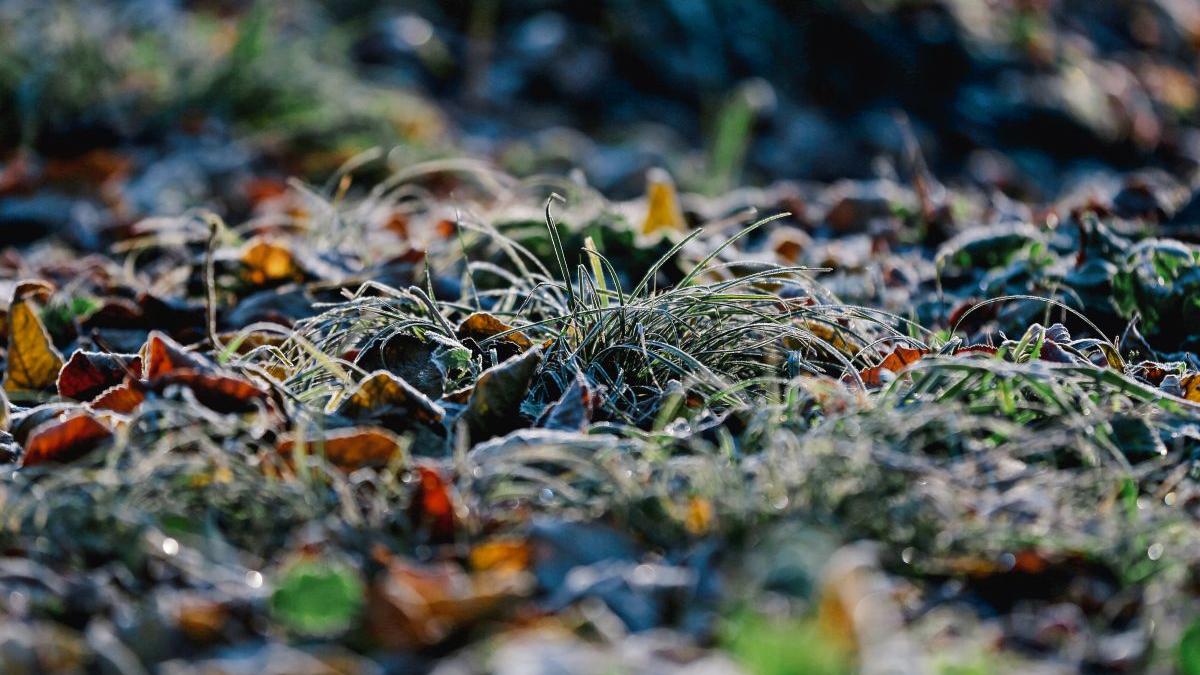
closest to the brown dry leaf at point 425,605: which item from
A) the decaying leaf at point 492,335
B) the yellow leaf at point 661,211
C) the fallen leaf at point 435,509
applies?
the fallen leaf at point 435,509

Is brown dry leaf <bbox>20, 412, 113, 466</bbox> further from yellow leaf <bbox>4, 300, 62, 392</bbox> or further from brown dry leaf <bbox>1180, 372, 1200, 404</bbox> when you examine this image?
brown dry leaf <bbox>1180, 372, 1200, 404</bbox>

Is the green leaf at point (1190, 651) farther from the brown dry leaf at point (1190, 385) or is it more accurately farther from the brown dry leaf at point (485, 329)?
the brown dry leaf at point (485, 329)

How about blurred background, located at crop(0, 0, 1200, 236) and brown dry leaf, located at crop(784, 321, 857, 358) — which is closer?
brown dry leaf, located at crop(784, 321, 857, 358)

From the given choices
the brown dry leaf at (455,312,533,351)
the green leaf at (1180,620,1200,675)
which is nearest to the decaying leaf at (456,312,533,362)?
the brown dry leaf at (455,312,533,351)

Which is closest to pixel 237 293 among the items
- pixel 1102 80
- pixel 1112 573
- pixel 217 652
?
pixel 217 652

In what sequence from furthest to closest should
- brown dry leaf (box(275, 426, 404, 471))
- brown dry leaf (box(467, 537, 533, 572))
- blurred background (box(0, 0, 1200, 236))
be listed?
1. blurred background (box(0, 0, 1200, 236))
2. brown dry leaf (box(275, 426, 404, 471))
3. brown dry leaf (box(467, 537, 533, 572))

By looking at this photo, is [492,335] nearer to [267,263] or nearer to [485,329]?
[485,329]

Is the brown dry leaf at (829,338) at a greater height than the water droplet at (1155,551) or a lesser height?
lesser
